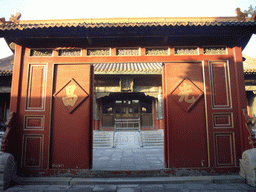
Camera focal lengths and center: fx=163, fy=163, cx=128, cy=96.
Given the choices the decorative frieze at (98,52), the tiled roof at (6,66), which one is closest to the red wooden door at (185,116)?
the decorative frieze at (98,52)

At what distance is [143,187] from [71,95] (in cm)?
272

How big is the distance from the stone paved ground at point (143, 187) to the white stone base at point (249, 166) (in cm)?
16

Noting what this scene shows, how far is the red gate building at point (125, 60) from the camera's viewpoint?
12.9ft

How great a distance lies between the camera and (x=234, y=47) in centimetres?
432

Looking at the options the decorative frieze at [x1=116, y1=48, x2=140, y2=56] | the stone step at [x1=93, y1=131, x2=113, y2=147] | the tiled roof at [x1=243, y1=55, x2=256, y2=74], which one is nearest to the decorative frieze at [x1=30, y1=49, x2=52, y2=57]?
the decorative frieze at [x1=116, y1=48, x2=140, y2=56]

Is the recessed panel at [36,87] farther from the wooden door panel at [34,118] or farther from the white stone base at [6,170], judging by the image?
the white stone base at [6,170]

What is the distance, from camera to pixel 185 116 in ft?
13.5

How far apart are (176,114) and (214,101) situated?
1024 millimetres

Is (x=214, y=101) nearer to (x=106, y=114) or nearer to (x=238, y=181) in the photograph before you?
(x=238, y=181)

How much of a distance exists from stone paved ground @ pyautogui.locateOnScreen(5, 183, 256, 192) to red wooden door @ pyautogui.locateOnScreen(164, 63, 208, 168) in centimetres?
58

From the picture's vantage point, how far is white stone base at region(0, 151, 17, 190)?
325 cm

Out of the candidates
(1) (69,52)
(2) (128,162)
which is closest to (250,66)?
(2) (128,162)

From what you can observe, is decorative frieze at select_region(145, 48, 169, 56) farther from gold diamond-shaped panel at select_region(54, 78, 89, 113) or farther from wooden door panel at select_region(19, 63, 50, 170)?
wooden door panel at select_region(19, 63, 50, 170)

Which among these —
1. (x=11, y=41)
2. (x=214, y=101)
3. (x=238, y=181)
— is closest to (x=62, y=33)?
(x=11, y=41)
